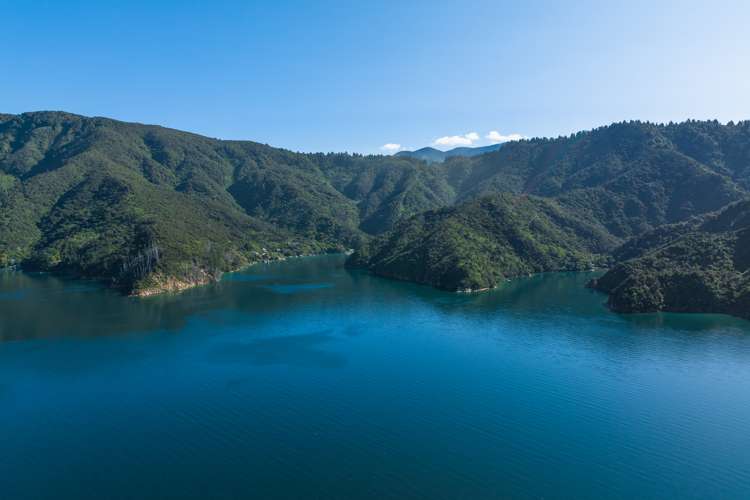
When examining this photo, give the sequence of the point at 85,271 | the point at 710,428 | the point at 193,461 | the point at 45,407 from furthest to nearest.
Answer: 1. the point at 85,271
2. the point at 45,407
3. the point at 710,428
4. the point at 193,461

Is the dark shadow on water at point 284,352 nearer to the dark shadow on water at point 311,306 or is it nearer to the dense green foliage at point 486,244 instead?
the dark shadow on water at point 311,306

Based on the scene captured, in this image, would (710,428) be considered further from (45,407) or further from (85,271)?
(85,271)

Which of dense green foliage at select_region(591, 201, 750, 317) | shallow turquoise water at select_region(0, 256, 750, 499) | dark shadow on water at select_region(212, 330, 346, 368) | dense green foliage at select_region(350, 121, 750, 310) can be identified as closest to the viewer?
shallow turquoise water at select_region(0, 256, 750, 499)

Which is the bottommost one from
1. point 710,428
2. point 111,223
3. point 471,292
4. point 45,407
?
point 45,407

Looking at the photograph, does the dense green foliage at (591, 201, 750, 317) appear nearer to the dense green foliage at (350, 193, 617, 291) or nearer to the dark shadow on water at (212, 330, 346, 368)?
the dense green foliage at (350, 193, 617, 291)

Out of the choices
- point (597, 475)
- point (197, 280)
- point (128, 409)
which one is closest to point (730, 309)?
point (597, 475)

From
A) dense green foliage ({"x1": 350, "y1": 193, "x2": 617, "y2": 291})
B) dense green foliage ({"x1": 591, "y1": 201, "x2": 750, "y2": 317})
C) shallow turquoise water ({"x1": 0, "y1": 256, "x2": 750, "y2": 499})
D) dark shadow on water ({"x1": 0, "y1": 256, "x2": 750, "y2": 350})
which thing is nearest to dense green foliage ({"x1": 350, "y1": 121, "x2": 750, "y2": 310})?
dense green foliage ({"x1": 350, "y1": 193, "x2": 617, "y2": 291})

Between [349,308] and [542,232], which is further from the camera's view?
[542,232]
